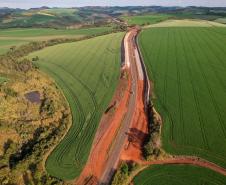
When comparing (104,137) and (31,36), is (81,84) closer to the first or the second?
(104,137)

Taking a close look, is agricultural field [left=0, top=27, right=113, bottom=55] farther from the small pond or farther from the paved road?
the paved road

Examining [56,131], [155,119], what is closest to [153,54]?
[155,119]

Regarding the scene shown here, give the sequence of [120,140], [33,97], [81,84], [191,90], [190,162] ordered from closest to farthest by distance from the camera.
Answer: [190,162] < [120,140] < [191,90] < [33,97] < [81,84]

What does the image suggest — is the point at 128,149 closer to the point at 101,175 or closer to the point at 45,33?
the point at 101,175

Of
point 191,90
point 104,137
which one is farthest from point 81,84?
point 191,90

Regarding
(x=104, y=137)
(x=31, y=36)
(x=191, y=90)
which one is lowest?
(x=31, y=36)

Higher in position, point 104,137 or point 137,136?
point 137,136

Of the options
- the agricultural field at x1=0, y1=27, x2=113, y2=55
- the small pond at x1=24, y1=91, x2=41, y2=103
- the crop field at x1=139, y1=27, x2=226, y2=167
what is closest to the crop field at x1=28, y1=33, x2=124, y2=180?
the small pond at x1=24, y1=91, x2=41, y2=103
